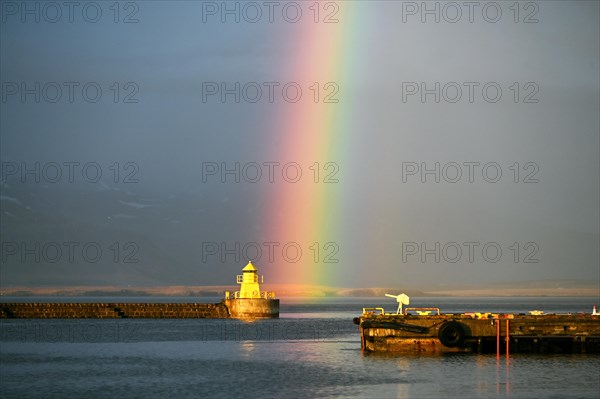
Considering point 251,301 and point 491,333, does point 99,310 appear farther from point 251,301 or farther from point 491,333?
point 491,333

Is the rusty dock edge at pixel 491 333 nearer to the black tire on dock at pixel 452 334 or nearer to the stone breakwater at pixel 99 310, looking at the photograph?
the black tire on dock at pixel 452 334

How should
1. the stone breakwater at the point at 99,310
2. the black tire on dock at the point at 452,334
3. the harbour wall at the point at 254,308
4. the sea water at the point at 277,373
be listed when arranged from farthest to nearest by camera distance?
1. the stone breakwater at the point at 99,310
2. the harbour wall at the point at 254,308
3. the black tire on dock at the point at 452,334
4. the sea water at the point at 277,373

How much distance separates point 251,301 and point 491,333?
68464mm

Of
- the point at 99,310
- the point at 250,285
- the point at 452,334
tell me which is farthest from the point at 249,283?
the point at 452,334

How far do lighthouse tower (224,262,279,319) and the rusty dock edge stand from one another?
62848mm

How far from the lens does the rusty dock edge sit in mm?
81688

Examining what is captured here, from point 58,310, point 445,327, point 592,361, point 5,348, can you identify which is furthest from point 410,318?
point 58,310

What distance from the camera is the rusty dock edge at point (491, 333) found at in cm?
8169

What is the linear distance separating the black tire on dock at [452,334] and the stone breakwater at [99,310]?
7845 centimetres

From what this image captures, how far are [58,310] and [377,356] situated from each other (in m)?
97.3

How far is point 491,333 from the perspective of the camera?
271 ft

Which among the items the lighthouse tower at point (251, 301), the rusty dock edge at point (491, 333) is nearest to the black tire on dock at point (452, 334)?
the rusty dock edge at point (491, 333)

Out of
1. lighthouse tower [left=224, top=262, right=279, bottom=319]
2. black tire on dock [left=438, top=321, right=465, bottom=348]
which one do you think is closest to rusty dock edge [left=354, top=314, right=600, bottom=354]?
black tire on dock [left=438, top=321, right=465, bottom=348]

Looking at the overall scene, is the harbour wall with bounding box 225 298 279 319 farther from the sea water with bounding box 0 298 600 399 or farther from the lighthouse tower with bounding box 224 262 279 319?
the sea water with bounding box 0 298 600 399
